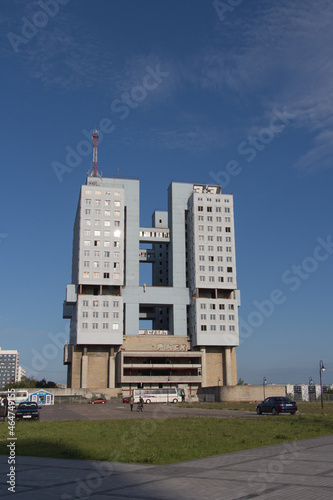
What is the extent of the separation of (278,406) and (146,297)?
84913 millimetres

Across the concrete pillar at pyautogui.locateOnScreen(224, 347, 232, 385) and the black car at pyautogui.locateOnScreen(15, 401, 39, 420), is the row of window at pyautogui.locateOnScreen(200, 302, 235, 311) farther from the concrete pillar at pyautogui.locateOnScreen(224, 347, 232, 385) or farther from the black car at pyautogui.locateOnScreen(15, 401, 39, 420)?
the black car at pyautogui.locateOnScreen(15, 401, 39, 420)

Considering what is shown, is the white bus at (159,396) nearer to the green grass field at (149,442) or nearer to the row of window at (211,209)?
the row of window at (211,209)

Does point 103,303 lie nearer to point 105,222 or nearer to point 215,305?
point 105,222

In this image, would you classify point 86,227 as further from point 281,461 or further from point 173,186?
point 281,461

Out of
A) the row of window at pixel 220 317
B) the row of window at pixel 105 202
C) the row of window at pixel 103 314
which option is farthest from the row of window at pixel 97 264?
the row of window at pixel 220 317

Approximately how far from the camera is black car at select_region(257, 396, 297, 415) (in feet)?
137

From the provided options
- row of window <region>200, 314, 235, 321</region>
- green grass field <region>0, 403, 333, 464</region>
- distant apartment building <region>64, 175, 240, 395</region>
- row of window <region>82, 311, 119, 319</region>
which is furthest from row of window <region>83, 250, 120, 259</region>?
green grass field <region>0, 403, 333, 464</region>

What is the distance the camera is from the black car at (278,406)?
41812mm

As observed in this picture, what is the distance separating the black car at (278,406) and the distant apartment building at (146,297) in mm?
76088

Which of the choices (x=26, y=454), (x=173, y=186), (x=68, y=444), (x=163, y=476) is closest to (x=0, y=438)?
(x=68, y=444)

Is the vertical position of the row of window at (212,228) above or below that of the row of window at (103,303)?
above

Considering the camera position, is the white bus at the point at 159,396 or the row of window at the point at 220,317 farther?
A: the row of window at the point at 220,317

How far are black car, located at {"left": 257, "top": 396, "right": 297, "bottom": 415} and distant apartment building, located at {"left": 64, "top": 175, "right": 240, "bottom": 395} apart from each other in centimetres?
7609

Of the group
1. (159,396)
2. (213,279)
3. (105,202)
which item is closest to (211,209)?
(213,279)
